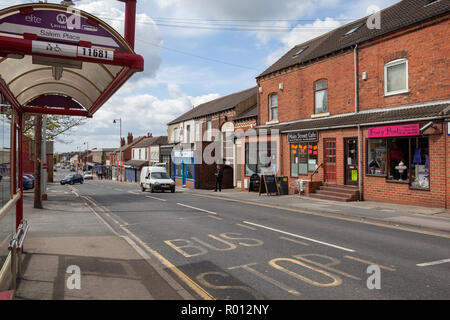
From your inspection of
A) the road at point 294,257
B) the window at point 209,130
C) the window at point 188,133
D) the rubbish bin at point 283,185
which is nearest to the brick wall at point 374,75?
the rubbish bin at point 283,185

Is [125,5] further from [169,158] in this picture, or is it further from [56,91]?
[169,158]

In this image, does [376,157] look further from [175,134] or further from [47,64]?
[175,134]

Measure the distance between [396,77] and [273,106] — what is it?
9.48m

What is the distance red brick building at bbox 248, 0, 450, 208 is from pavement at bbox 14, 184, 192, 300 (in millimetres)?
11822

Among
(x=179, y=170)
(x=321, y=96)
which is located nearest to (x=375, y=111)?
(x=321, y=96)

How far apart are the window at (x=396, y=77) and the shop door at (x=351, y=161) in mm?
2840

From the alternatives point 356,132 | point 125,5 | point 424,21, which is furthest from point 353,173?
point 125,5

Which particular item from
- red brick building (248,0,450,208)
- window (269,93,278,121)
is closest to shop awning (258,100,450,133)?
red brick building (248,0,450,208)

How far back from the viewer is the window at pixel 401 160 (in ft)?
45.1

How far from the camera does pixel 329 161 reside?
18422 millimetres

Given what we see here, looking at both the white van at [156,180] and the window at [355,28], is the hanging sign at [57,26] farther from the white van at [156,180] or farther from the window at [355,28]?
the white van at [156,180]

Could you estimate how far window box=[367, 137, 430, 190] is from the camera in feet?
45.1

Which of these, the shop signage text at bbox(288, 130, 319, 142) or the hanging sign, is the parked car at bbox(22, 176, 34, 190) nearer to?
the shop signage text at bbox(288, 130, 319, 142)

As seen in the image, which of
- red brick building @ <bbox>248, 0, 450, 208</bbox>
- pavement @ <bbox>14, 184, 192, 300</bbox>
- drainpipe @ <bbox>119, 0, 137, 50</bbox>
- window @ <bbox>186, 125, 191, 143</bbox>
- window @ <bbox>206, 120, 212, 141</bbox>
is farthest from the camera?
window @ <bbox>186, 125, 191, 143</bbox>
